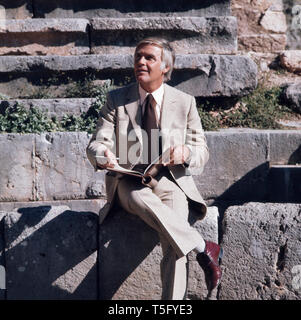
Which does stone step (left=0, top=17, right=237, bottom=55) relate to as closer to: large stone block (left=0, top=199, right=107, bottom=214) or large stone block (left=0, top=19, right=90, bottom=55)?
large stone block (left=0, top=19, right=90, bottom=55)

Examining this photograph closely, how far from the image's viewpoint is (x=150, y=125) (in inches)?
169

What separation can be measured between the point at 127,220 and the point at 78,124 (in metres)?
2.26

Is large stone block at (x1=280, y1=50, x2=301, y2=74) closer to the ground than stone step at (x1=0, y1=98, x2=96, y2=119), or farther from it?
farther from it

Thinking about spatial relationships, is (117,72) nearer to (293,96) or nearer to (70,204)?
(70,204)

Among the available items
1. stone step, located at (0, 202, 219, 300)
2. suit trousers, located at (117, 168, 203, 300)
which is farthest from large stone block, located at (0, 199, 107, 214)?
suit trousers, located at (117, 168, 203, 300)

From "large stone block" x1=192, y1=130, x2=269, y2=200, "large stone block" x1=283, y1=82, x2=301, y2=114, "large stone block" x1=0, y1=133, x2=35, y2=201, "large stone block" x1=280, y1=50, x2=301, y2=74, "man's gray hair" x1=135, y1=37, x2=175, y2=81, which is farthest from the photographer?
"large stone block" x1=280, y1=50, x2=301, y2=74

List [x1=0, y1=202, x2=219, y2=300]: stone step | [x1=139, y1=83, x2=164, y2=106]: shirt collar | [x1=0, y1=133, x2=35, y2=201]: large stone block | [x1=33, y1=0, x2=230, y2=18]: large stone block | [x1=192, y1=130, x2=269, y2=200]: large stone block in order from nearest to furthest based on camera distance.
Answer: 1. [x1=139, y1=83, x2=164, y2=106]: shirt collar
2. [x1=0, y1=202, x2=219, y2=300]: stone step
3. [x1=0, y1=133, x2=35, y2=201]: large stone block
4. [x1=192, y1=130, x2=269, y2=200]: large stone block
5. [x1=33, y1=0, x2=230, y2=18]: large stone block

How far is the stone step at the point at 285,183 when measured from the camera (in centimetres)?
596

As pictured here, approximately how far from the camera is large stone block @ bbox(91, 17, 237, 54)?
7.28 m

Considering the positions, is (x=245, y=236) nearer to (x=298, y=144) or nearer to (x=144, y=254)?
(x=144, y=254)

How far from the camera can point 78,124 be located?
6.45 m

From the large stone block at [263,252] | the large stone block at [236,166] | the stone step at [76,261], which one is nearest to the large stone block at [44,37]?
the large stone block at [236,166]

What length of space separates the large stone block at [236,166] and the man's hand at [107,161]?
2087 mm

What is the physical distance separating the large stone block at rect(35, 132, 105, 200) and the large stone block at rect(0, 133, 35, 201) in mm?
69
